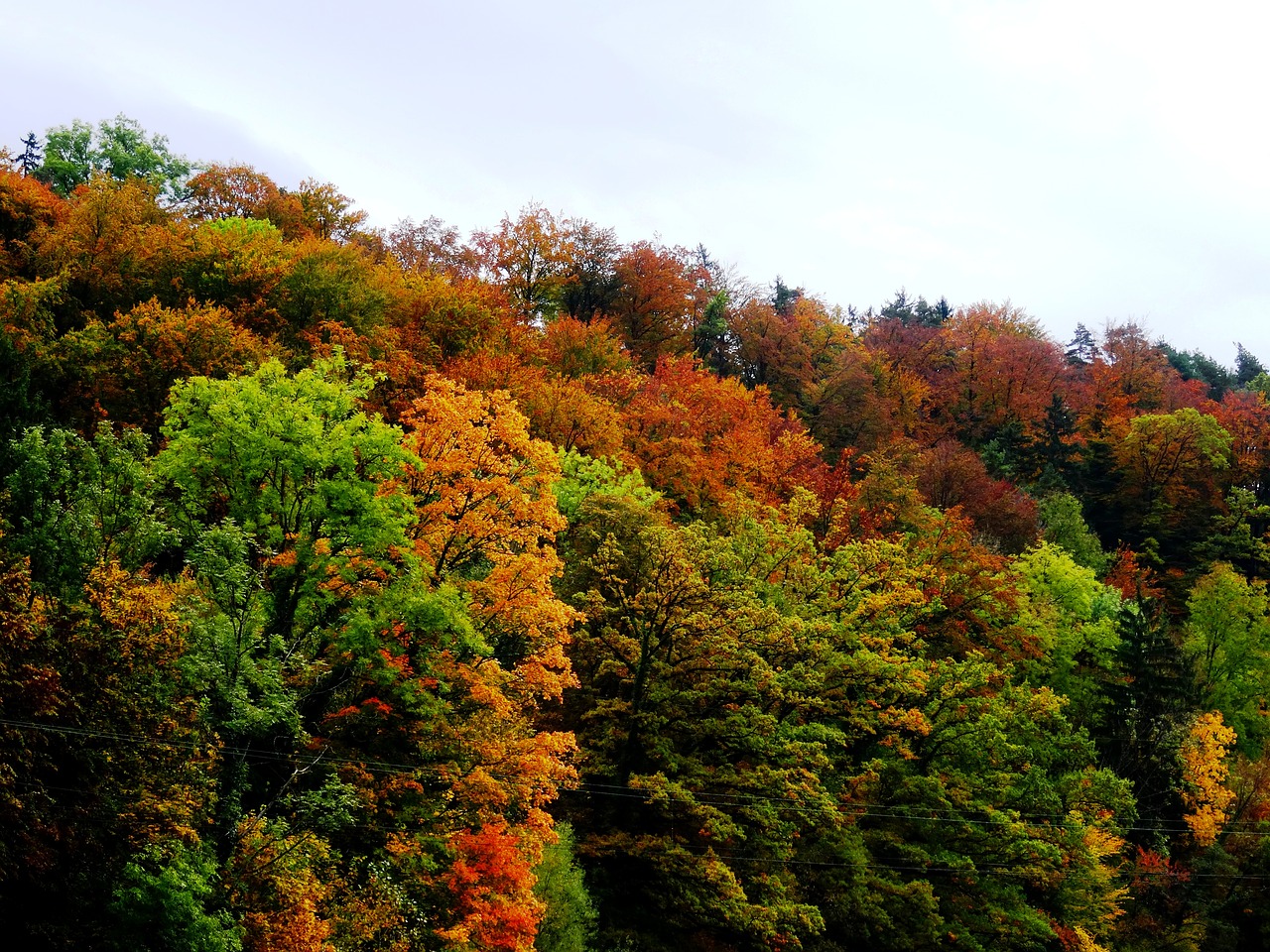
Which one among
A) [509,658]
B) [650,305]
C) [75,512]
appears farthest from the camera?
[650,305]

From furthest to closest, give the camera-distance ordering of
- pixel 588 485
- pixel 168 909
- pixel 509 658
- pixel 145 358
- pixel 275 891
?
pixel 588 485 → pixel 145 358 → pixel 509 658 → pixel 275 891 → pixel 168 909

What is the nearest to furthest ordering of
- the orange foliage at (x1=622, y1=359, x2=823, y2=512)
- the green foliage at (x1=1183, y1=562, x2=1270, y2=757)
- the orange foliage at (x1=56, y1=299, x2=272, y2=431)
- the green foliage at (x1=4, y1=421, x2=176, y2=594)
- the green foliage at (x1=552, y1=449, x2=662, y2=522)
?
the green foliage at (x1=4, y1=421, x2=176, y2=594) → the orange foliage at (x1=56, y1=299, x2=272, y2=431) → the green foliage at (x1=552, y1=449, x2=662, y2=522) → the orange foliage at (x1=622, y1=359, x2=823, y2=512) → the green foliage at (x1=1183, y1=562, x2=1270, y2=757)

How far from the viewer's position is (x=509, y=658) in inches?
1103

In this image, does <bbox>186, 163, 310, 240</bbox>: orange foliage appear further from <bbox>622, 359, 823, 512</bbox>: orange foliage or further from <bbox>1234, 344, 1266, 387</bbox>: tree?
<bbox>1234, 344, 1266, 387</bbox>: tree

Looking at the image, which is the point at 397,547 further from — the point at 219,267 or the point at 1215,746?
the point at 1215,746

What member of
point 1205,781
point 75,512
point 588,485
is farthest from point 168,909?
point 1205,781

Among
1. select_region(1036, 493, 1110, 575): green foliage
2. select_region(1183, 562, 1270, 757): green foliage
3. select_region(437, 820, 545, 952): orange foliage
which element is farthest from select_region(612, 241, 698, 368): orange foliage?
select_region(437, 820, 545, 952): orange foliage

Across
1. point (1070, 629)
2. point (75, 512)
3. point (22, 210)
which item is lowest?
point (75, 512)

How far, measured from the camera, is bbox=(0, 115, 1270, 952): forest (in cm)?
1767

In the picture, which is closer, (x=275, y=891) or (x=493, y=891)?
(x=275, y=891)

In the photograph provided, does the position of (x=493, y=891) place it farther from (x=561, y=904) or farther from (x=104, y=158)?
(x=104, y=158)

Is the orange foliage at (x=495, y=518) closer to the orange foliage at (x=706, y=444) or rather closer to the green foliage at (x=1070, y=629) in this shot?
the orange foliage at (x=706, y=444)

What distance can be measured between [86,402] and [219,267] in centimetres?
834

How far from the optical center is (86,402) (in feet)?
103
